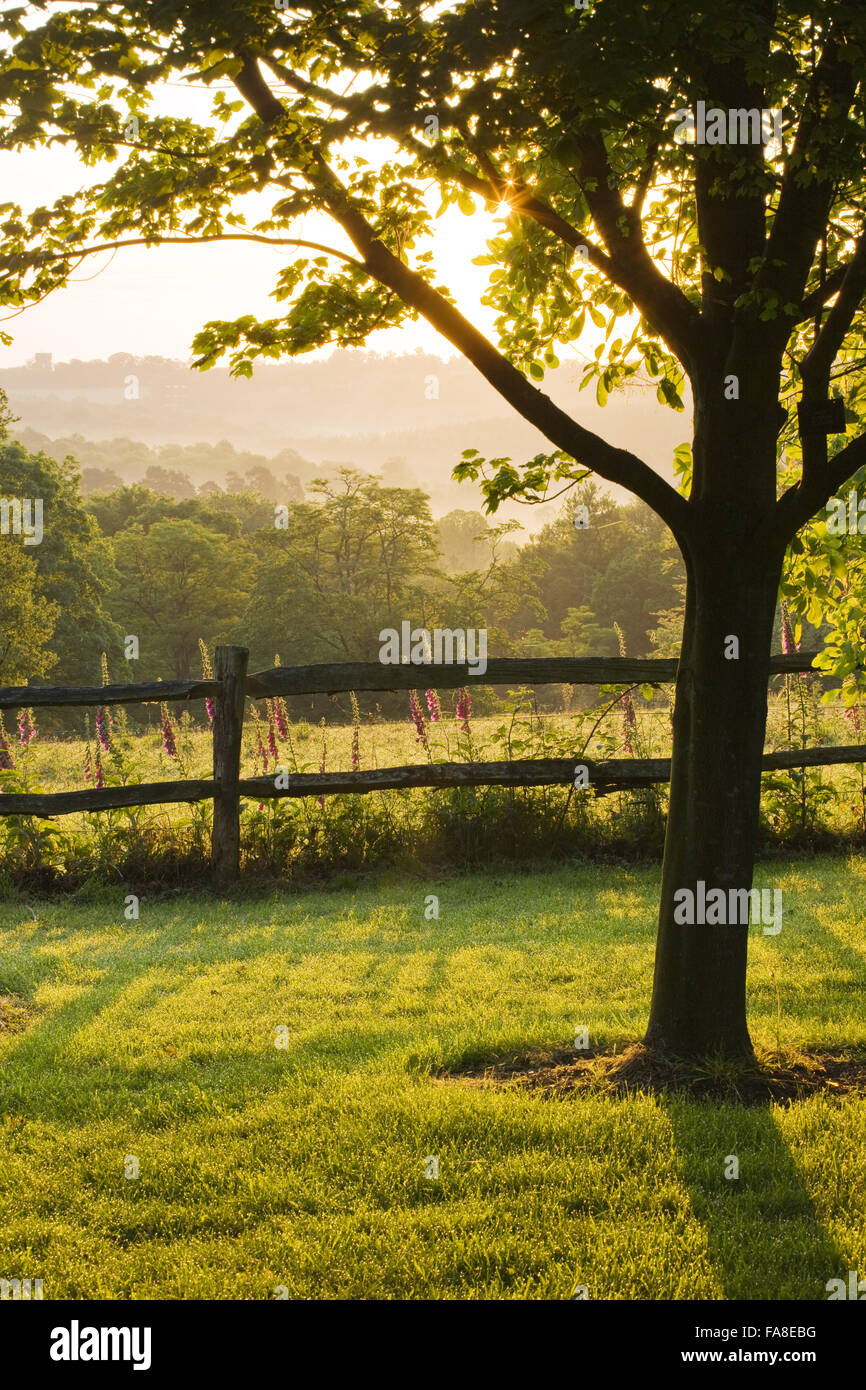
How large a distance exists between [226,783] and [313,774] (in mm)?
702

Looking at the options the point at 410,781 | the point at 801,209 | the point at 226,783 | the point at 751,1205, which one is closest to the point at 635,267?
the point at 801,209

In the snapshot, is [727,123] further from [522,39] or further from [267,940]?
[267,940]

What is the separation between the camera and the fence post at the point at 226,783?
26.2 ft

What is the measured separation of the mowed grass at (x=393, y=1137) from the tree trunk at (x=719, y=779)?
0.48 m

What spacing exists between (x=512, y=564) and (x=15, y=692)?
186ft

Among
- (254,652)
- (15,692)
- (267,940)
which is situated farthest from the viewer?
(254,652)

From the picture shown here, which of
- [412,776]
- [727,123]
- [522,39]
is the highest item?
[727,123]

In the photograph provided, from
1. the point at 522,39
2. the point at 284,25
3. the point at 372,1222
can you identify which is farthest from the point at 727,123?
the point at 372,1222

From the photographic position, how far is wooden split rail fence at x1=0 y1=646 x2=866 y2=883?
7922mm

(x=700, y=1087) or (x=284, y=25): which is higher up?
(x=284, y=25)

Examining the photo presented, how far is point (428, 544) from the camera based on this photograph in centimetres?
5831

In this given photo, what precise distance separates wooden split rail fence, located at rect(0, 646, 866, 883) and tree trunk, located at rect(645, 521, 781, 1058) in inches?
153

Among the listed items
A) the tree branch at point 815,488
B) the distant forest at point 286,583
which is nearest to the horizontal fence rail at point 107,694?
the tree branch at point 815,488

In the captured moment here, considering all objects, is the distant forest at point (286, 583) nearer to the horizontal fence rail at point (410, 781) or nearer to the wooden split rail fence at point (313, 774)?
the wooden split rail fence at point (313, 774)
